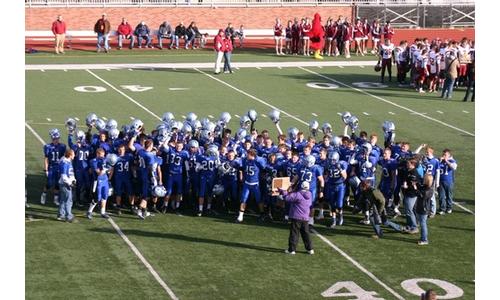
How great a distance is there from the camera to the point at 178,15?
42.4m

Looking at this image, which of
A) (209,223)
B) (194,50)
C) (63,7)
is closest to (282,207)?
(209,223)

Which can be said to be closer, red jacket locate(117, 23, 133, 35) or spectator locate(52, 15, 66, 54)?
spectator locate(52, 15, 66, 54)

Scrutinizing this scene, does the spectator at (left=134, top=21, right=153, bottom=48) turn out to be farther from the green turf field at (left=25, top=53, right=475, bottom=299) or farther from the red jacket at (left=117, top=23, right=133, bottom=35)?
the green turf field at (left=25, top=53, right=475, bottom=299)

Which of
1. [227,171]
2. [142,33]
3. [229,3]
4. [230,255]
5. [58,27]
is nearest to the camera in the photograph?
[230,255]

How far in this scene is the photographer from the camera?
17.3 meters

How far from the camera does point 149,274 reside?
15.1m

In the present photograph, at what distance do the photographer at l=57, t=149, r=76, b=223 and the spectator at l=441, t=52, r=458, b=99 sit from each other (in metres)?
14.1

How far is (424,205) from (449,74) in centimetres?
1338

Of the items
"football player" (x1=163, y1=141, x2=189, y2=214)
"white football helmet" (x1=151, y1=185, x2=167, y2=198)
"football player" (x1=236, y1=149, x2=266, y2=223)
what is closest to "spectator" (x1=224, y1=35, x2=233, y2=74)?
"football player" (x1=163, y1=141, x2=189, y2=214)

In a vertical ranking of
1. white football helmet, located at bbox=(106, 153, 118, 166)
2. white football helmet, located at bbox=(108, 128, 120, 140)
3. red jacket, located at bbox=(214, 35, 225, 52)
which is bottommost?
white football helmet, located at bbox=(106, 153, 118, 166)

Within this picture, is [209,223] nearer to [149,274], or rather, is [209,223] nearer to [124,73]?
[149,274]

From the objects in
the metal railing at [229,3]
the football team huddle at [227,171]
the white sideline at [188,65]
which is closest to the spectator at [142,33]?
the white sideline at [188,65]

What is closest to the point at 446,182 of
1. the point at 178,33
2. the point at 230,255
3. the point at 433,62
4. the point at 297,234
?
the point at 297,234

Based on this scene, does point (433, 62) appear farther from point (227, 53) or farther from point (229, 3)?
point (229, 3)
